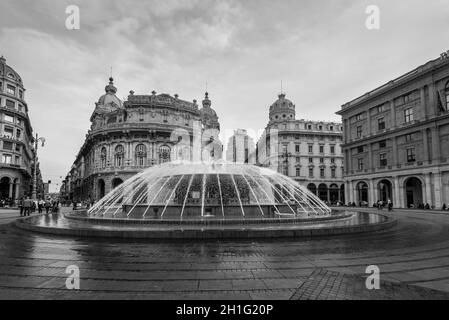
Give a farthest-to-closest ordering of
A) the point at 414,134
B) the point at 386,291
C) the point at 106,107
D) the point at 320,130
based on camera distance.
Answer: the point at 106,107 → the point at 320,130 → the point at 414,134 → the point at 386,291

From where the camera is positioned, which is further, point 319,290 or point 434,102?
point 434,102

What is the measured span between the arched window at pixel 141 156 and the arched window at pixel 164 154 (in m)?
2.75

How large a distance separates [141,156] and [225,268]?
5172cm

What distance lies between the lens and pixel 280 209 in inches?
634

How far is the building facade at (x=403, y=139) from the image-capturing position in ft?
110

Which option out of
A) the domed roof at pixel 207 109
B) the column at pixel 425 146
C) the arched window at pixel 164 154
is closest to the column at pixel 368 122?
the column at pixel 425 146

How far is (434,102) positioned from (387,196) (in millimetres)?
16709

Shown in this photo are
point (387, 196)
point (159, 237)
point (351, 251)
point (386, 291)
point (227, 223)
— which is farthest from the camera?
point (387, 196)

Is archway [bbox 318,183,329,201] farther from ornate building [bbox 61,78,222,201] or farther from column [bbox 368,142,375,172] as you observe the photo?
ornate building [bbox 61,78,222,201]

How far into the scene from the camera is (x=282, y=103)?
74875mm

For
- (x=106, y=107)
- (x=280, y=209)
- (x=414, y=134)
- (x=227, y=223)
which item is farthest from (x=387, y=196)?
(x=106, y=107)

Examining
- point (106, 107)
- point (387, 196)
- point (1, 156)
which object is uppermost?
point (106, 107)

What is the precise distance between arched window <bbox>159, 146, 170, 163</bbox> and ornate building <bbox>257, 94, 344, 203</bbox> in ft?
79.6
